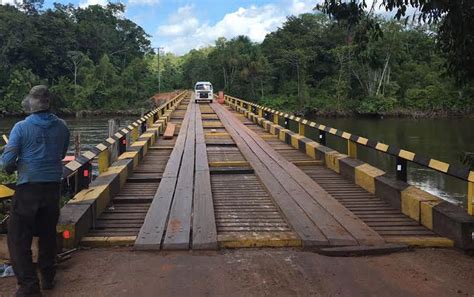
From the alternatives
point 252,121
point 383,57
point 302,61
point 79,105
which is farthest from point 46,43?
point 252,121

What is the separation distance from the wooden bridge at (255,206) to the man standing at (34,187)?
942 mm

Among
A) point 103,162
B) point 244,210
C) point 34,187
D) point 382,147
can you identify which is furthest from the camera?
point 103,162

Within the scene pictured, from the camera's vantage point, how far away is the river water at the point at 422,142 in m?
23.1

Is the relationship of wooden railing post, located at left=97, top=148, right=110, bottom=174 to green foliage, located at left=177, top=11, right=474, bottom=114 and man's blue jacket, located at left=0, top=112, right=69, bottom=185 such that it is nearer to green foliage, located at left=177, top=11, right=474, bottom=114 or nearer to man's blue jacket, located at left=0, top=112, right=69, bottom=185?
man's blue jacket, located at left=0, top=112, right=69, bottom=185

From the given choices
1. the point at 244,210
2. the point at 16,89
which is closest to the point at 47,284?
the point at 244,210

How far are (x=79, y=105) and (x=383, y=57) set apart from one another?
4638 centimetres

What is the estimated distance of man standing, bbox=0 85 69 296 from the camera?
424cm

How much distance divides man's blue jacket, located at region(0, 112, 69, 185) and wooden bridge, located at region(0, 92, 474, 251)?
1158 mm

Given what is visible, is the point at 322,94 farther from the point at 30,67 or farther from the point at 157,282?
the point at 157,282

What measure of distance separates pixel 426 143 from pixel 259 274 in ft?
125

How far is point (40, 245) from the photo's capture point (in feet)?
14.8

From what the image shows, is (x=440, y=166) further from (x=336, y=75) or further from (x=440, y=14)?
(x=336, y=75)

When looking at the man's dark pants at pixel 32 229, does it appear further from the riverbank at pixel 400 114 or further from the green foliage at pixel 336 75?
the riverbank at pixel 400 114

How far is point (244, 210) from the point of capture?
6949mm
